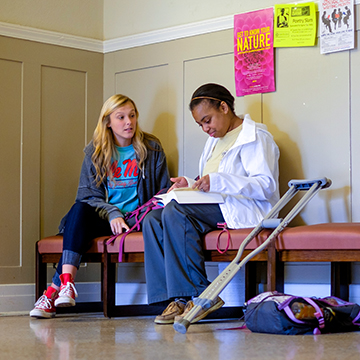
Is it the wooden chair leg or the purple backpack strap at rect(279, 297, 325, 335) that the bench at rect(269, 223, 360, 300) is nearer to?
the wooden chair leg

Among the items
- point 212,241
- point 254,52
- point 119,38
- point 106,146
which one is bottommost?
point 212,241

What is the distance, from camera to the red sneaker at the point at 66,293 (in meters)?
2.51

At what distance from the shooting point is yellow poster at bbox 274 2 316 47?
2.92m

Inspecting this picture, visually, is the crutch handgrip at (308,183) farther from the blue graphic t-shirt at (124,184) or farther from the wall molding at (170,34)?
the wall molding at (170,34)

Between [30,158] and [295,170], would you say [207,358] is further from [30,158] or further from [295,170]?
[30,158]

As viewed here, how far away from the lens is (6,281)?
3242 mm

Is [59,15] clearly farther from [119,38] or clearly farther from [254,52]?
[254,52]

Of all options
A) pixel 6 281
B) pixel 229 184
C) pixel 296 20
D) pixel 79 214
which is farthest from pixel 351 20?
pixel 6 281

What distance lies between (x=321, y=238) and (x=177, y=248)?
23.5 inches

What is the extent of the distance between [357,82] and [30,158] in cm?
185

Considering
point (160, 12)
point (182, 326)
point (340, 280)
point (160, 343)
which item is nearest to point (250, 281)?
point (340, 280)

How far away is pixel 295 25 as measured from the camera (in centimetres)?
296

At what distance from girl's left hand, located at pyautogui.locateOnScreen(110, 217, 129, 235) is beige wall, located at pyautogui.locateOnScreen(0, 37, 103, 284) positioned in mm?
722

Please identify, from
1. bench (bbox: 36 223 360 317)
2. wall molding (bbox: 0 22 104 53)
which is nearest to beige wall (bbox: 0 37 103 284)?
wall molding (bbox: 0 22 104 53)
